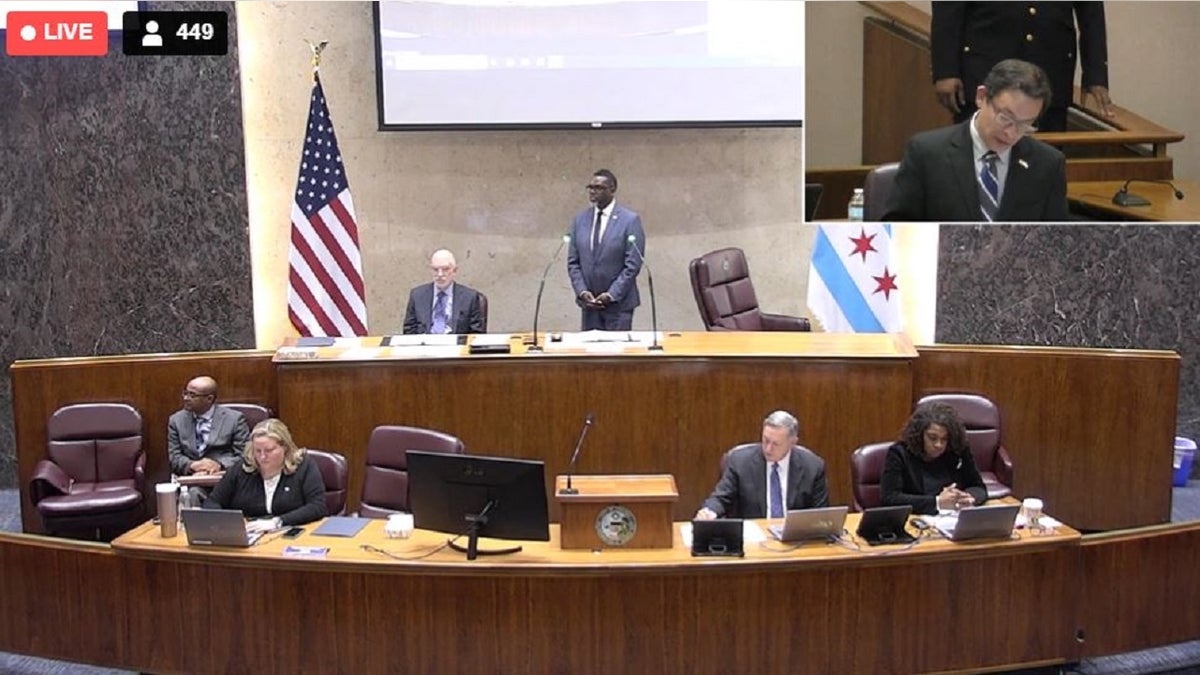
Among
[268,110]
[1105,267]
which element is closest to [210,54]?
[268,110]

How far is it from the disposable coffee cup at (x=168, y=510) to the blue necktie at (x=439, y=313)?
2838 millimetres

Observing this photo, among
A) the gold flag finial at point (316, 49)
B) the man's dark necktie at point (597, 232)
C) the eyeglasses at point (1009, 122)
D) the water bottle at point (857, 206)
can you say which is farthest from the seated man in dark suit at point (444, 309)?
the eyeglasses at point (1009, 122)

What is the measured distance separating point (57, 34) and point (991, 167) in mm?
5731

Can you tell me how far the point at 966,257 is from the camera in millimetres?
8891

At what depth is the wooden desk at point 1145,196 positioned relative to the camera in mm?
9010

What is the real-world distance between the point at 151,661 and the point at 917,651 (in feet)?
10.1

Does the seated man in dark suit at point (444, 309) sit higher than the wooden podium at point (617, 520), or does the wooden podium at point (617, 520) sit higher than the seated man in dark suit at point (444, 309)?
the seated man in dark suit at point (444, 309)

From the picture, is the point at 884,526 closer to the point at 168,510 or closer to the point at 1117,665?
the point at 1117,665

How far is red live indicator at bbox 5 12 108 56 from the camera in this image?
29.1 ft

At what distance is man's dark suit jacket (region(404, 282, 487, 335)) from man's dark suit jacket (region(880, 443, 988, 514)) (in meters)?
2.95

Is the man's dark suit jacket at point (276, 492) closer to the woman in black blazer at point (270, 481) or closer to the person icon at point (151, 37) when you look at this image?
the woman in black blazer at point (270, 481)

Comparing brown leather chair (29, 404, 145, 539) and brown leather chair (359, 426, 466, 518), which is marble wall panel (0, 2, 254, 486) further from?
brown leather chair (359, 426, 466, 518)

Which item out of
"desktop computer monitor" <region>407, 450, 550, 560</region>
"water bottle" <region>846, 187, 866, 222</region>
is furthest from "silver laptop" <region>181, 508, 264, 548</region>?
"water bottle" <region>846, 187, 866, 222</region>

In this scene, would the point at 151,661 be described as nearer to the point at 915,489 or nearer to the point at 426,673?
the point at 426,673
